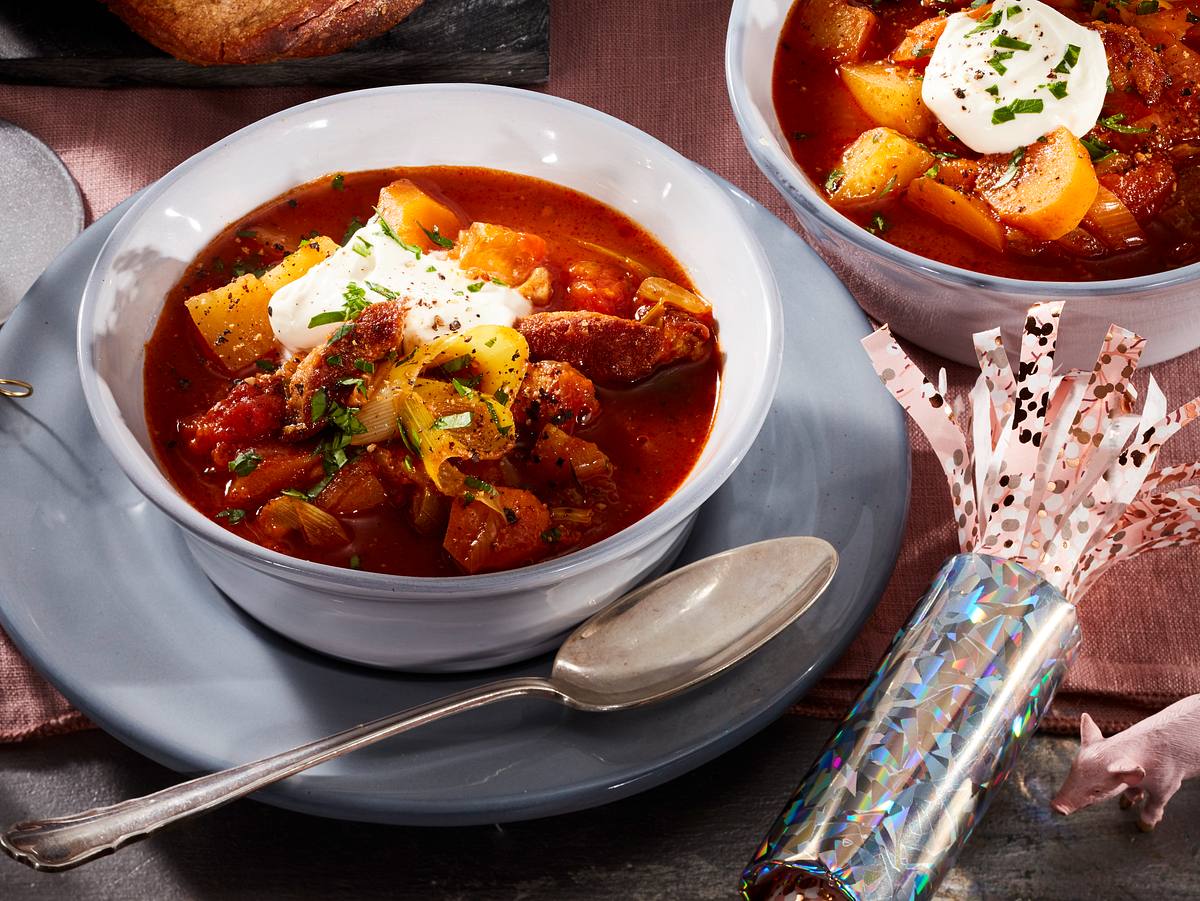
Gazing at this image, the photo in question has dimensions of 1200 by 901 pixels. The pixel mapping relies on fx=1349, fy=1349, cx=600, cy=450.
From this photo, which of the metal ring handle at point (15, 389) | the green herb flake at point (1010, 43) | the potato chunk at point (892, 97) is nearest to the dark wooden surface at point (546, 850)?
the metal ring handle at point (15, 389)

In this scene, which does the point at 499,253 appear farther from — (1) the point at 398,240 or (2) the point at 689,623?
(2) the point at 689,623

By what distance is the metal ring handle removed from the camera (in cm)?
259

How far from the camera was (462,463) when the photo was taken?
2359 mm

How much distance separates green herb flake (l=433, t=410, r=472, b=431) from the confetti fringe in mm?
723

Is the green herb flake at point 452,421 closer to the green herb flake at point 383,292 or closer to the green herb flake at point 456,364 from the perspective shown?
the green herb flake at point 456,364

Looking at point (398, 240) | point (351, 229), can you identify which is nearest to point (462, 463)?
point (398, 240)

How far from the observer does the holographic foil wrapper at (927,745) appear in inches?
80.5

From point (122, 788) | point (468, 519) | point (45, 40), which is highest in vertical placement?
point (45, 40)

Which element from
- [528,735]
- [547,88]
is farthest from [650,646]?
[547,88]

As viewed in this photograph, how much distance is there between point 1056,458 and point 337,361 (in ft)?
4.33

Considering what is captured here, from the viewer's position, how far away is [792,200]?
2924 mm

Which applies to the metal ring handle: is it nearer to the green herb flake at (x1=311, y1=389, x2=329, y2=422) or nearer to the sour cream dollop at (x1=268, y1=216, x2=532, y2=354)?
the sour cream dollop at (x1=268, y1=216, x2=532, y2=354)

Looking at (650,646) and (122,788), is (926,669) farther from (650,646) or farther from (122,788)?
(122,788)

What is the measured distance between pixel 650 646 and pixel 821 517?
1.51ft
